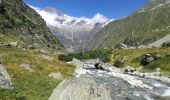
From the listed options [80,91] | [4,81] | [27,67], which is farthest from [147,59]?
[80,91]

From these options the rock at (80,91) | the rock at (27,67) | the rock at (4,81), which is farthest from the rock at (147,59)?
the rock at (80,91)

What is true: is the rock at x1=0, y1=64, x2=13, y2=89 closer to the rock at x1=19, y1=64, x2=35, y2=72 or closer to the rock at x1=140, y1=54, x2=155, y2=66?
the rock at x1=19, y1=64, x2=35, y2=72

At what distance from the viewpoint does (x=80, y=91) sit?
93.9 feet

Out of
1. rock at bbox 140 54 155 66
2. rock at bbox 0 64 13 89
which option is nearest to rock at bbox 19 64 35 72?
rock at bbox 0 64 13 89

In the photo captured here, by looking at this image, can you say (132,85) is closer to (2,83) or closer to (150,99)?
(150,99)

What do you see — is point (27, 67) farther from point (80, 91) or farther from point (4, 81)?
point (80, 91)

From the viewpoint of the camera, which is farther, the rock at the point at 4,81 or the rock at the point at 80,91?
the rock at the point at 4,81

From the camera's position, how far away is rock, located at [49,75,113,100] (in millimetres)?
28328

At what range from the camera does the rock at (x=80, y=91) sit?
28328 mm

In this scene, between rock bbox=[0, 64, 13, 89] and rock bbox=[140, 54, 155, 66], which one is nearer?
rock bbox=[0, 64, 13, 89]

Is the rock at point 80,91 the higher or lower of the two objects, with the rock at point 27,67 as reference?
lower

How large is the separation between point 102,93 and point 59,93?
3750 mm

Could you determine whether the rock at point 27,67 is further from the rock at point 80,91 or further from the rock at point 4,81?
the rock at point 80,91

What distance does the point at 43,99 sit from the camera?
3119cm
